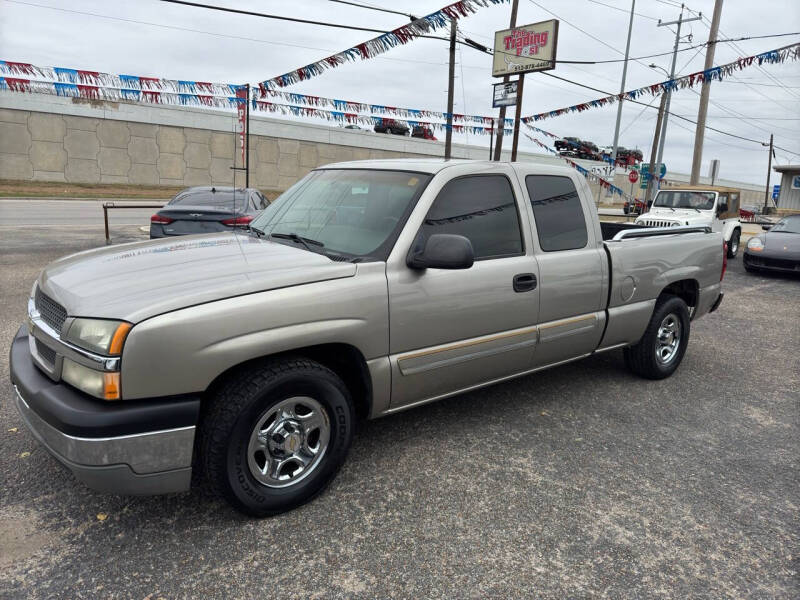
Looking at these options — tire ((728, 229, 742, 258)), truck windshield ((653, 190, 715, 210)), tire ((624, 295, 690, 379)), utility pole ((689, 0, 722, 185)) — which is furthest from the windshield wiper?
utility pole ((689, 0, 722, 185))

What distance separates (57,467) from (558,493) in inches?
108

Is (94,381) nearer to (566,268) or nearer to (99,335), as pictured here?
(99,335)

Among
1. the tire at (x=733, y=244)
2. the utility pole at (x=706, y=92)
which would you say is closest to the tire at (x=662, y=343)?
the tire at (x=733, y=244)

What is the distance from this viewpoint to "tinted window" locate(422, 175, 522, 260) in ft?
11.2

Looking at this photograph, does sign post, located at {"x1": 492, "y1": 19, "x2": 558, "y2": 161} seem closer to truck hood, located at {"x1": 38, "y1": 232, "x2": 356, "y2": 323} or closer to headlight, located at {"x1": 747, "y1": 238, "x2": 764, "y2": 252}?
headlight, located at {"x1": 747, "y1": 238, "x2": 764, "y2": 252}

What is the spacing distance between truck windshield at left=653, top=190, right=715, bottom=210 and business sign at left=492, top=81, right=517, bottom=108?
5.65m

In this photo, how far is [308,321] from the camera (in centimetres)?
276

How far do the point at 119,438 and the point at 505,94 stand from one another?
18.7 m

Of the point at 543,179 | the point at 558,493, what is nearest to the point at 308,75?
the point at 543,179

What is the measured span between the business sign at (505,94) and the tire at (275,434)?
17.5 metres

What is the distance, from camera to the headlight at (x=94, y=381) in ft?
7.66

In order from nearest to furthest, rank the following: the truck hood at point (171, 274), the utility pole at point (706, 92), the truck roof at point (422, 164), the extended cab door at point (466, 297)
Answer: the truck hood at point (171, 274) < the extended cab door at point (466, 297) < the truck roof at point (422, 164) < the utility pole at point (706, 92)

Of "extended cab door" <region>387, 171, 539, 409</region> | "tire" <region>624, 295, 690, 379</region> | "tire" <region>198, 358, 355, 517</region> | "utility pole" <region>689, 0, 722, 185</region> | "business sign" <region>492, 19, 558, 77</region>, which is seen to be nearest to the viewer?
"tire" <region>198, 358, 355, 517</region>

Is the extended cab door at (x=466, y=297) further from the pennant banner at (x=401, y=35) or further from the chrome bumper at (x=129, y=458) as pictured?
the pennant banner at (x=401, y=35)
